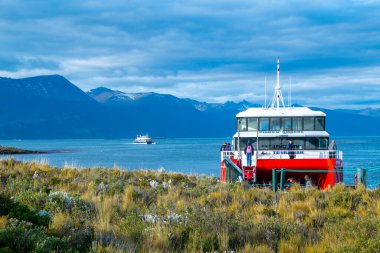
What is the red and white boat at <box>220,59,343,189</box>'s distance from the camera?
2345 cm

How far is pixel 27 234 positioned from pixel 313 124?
2138 cm

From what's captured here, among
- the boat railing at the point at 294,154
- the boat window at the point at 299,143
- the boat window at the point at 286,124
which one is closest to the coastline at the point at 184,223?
the boat railing at the point at 294,154

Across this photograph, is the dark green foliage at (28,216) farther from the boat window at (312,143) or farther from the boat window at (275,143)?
the boat window at (312,143)

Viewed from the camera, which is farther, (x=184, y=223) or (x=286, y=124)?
(x=286, y=124)

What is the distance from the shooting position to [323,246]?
775 cm

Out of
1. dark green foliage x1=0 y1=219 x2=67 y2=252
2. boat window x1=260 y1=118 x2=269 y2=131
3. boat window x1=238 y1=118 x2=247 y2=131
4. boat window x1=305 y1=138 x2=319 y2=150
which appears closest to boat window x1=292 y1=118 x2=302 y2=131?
boat window x1=305 y1=138 x2=319 y2=150

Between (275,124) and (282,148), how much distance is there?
1369 mm

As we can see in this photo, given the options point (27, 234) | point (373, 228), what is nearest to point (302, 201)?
point (373, 228)

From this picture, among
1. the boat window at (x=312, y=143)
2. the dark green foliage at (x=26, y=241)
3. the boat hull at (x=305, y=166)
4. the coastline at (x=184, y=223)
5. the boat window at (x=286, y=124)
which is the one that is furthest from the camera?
the boat window at (x=286, y=124)

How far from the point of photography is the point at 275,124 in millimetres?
26328

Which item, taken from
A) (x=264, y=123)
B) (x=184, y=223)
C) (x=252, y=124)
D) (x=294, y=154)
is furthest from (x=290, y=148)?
(x=184, y=223)

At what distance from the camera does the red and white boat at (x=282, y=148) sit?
923 inches

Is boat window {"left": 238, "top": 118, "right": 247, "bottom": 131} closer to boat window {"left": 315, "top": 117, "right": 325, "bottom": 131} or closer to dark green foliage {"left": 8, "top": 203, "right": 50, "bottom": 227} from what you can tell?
boat window {"left": 315, "top": 117, "right": 325, "bottom": 131}

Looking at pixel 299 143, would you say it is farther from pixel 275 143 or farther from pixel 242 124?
pixel 242 124
